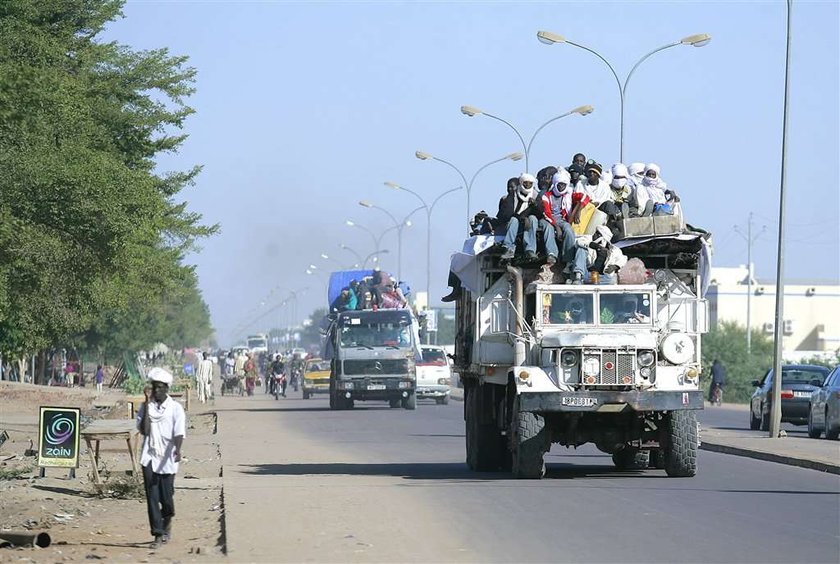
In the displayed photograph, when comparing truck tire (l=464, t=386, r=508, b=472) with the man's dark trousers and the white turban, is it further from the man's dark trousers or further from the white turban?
the man's dark trousers

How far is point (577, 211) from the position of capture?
19.7 meters

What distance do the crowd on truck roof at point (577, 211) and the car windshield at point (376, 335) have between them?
25127 mm

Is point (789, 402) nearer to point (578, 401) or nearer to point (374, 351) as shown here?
point (374, 351)

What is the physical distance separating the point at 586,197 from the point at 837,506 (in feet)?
19.4

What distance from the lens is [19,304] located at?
34.9 meters

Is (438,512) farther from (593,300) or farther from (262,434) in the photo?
(262,434)

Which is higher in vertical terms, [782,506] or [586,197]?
[586,197]

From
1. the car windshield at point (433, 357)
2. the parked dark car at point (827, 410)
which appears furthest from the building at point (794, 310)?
the parked dark car at point (827, 410)

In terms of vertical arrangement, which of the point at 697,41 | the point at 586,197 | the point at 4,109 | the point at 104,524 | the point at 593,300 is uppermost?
the point at 697,41

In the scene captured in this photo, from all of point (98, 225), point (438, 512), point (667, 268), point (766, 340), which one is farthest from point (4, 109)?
point (766, 340)

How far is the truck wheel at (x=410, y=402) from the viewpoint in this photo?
47.7 m

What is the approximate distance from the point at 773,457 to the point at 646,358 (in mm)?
5721

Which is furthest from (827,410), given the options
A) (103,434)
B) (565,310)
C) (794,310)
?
(794,310)

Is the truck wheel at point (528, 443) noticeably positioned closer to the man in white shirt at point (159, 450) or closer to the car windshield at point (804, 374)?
the man in white shirt at point (159, 450)
